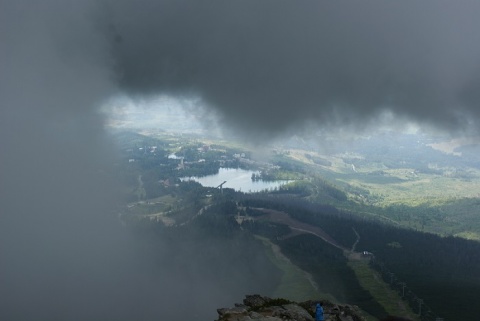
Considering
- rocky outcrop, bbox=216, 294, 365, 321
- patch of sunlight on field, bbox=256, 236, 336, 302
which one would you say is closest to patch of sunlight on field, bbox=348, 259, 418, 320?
patch of sunlight on field, bbox=256, 236, 336, 302

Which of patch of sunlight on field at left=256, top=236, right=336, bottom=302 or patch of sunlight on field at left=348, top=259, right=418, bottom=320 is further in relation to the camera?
patch of sunlight on field at left=256, top=236, right=336, bottom=302

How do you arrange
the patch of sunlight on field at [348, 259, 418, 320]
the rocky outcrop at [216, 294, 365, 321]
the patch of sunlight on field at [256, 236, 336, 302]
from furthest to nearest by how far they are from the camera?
1. the patch of sunlight on field at [256, 236, 336, 302]
2. the patch of sunlight on field at [348, 259, 418, 320]
3. the rocky outcrop at [216, 294, 365, 321]

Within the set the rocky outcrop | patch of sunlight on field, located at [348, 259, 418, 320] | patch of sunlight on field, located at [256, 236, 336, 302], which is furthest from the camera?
patch of sunlight on field, located at [256, 236, 336, 302]

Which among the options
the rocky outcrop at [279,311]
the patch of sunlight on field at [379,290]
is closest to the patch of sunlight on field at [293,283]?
the patch of sunlight on field at [379,290]

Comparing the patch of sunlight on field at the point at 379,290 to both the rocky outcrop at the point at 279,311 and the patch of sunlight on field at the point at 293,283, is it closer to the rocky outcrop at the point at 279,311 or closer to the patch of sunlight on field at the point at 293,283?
the patch of sunlight on field at the point at 293,283

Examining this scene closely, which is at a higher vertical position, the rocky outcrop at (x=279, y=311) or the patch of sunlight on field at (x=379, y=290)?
the rocky outcrop at (x=279, y=311)

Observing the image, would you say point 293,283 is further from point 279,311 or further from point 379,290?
point 279,311

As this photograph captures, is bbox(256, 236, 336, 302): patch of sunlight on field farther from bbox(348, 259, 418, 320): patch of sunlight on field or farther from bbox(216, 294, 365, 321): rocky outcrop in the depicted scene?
bbox(216, 294, 365, 321): rocky outcrop

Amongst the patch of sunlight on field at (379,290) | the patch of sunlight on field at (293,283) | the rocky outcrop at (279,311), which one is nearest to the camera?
the rocky outcrop at (279,311)

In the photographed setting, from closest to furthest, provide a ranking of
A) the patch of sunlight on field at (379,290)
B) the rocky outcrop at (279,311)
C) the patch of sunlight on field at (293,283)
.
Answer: the rocky outcrop at (279,311) < the patch of sunlight on field at (379,290) < the patch of sunlight on field at (293,283)
